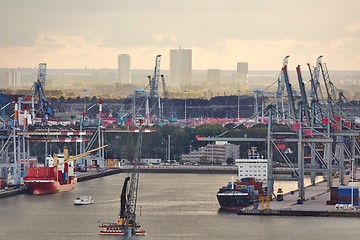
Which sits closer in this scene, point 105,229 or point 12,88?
point 105,229

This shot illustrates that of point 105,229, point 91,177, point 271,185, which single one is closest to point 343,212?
point 271,185

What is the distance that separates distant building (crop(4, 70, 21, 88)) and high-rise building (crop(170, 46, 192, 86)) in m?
19.5

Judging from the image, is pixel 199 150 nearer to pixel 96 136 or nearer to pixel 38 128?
pixel 96 136

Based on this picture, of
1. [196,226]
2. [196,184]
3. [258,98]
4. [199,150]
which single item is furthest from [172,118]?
[196,226]

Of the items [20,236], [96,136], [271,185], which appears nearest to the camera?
[20,236]

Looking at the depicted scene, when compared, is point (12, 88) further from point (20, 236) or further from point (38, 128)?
point (20, 236)

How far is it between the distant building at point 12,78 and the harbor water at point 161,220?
57.3m

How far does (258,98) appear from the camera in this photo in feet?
407

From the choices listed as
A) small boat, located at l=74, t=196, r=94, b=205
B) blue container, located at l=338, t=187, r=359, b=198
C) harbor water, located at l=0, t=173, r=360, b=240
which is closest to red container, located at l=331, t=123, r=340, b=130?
harbor water, located at l=0, t=173, r=360, b=240

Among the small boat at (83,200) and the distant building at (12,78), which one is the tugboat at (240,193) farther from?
the distant building at (12,78)

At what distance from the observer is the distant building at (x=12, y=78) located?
122438 mm

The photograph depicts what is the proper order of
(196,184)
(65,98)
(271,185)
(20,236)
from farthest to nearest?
(65,98) < (196,184) < (271,185) < (20,236)

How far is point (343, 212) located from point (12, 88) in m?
66.9

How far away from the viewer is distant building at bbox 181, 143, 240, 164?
313 feet
